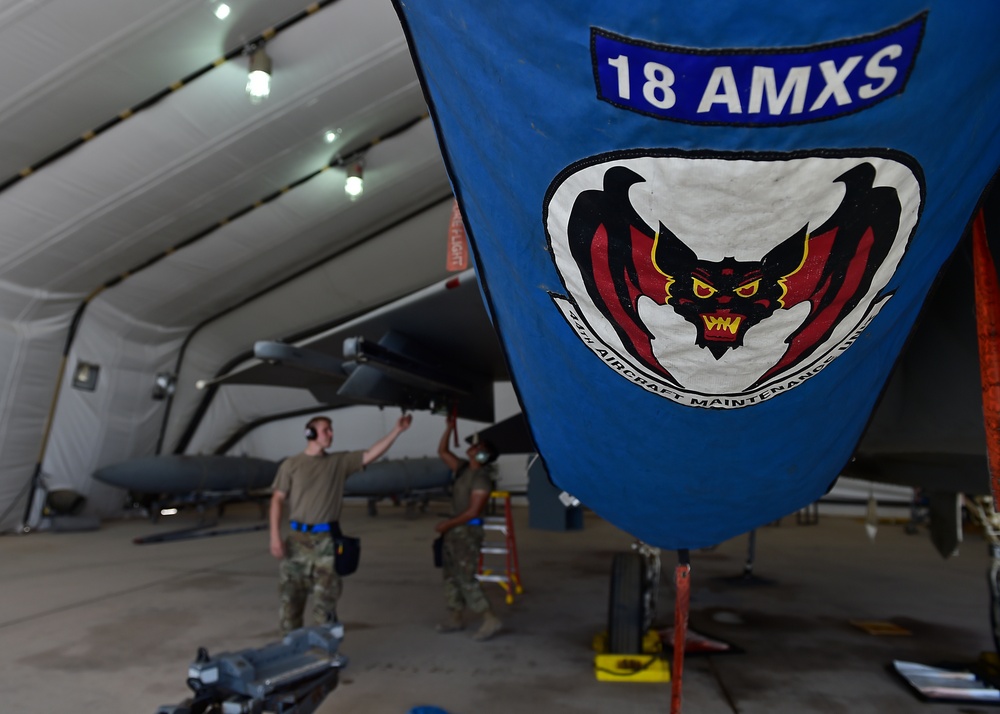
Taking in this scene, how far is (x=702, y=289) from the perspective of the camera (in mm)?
1439

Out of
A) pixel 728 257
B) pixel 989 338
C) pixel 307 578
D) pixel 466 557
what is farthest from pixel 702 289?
pixel 466 557

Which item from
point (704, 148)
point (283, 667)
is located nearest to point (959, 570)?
point (283, 667)

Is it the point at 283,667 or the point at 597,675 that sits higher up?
the point at 283,667

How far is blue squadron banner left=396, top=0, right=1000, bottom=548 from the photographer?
40.8 inches

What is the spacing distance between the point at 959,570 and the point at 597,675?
7.47 m

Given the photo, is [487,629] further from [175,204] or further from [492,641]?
[175,204]

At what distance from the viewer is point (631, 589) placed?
4.40 meters

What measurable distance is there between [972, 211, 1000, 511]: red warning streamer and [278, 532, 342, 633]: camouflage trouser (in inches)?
149

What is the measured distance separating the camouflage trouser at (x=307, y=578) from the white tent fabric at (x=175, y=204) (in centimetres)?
603

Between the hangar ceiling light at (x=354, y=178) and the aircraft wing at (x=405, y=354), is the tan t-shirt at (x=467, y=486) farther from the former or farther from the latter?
the hangar ceiling light at (x=354, y=178)

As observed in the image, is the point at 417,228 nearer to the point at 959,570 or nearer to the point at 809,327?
the point at 959,570

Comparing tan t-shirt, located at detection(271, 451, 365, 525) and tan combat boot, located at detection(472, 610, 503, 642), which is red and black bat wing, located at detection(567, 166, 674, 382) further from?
tan combat boot, located at detection(472, 610, 503, 642)

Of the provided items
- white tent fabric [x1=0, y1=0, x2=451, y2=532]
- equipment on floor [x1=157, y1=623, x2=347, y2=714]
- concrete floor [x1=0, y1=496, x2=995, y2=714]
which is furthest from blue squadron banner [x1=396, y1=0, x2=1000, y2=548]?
white tent fabric [x1=0, y1=0, x2=451, y2=532]

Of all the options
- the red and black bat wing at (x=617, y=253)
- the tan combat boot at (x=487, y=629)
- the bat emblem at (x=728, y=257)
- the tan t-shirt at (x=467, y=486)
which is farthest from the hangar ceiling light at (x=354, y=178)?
the red and black bat wing at (x=617, y=253)
